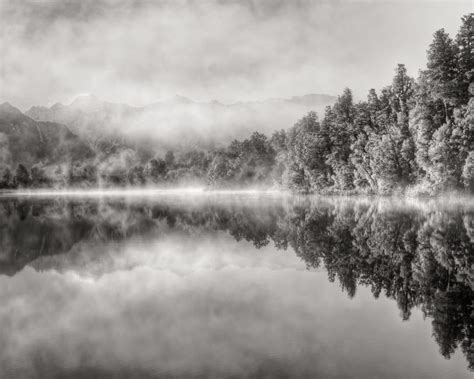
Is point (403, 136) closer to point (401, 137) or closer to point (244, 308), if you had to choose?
point (401, 137)

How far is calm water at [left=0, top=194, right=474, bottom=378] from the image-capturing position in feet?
33.3

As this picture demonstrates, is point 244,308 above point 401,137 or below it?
below

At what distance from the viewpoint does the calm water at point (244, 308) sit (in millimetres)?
10164

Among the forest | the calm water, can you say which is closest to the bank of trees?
the forest

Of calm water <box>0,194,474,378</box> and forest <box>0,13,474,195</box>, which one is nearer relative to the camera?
calm water <box>0,194,474,378</box>

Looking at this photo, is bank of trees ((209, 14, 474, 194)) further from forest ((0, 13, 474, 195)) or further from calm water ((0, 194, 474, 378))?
calm water ((0, 194, 474, 378))

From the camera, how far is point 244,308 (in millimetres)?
14359

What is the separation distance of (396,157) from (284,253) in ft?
167

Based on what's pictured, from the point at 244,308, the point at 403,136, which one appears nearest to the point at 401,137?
the point at 403,136

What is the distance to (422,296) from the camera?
1466 cm

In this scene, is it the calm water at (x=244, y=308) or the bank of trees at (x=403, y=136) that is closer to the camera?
the calm water at (x=244, y=308)

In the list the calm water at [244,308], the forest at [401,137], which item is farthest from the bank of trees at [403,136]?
the calm water at [244,308]

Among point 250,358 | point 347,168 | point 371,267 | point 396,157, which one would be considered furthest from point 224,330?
point 347,168

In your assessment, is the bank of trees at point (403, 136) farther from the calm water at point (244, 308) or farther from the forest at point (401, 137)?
the calm water at point (244, 308)
